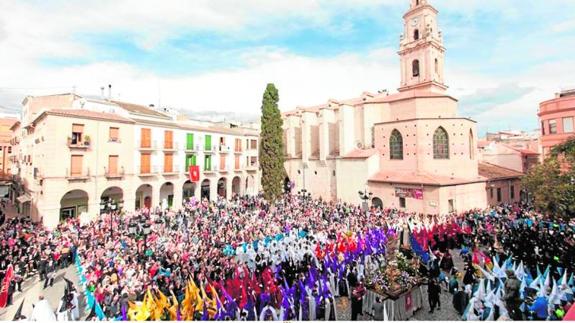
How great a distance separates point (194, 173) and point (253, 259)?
17400 mm

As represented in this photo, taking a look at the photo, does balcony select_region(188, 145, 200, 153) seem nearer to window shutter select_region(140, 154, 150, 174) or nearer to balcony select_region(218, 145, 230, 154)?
balcony select_region(218, 145, 230, 154)

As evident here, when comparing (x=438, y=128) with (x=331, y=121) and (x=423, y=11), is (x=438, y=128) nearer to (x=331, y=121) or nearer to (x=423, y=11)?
(x=331, y=121)

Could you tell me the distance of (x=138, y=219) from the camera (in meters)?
21.1

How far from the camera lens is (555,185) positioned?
17297mm

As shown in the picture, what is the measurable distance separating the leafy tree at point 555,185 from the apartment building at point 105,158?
26630 mm

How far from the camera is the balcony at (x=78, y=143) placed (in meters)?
19.8

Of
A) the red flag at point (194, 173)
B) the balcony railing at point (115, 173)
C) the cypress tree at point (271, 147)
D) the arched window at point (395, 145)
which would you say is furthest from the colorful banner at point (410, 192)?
the balcony railing at point (115, 173)

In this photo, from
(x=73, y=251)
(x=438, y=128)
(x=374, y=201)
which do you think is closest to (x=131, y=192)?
(x=73, y=251)

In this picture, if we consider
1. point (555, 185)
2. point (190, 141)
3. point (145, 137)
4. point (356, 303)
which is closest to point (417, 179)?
point (555, 185)

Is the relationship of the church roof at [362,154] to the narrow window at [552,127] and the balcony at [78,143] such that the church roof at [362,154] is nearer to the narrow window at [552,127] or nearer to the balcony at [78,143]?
the narrow window at [552,127]

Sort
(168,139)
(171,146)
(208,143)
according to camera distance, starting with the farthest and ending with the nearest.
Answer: (208,143) < (171,146) < (168,139)

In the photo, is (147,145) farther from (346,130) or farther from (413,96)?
(413,96)

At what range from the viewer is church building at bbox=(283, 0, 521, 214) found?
82.7 ft

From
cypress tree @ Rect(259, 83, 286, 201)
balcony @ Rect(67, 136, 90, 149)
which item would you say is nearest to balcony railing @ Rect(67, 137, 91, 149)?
balcony @ Rect(67, 136, 90, 149)
